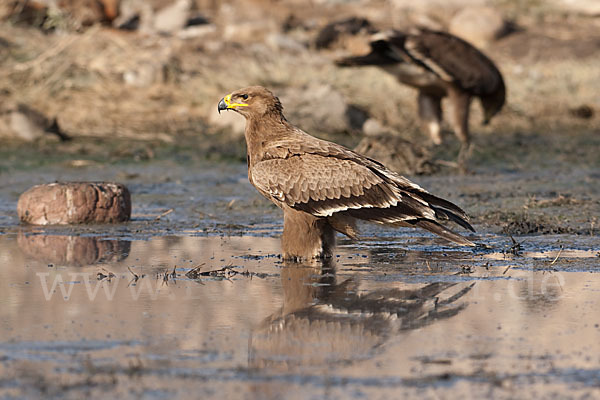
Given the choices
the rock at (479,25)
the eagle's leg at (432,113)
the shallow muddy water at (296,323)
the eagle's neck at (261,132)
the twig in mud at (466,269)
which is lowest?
the shallow muddy water at (296,323)

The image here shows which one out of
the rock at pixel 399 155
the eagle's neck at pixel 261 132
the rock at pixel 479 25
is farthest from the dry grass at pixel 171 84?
the eagle's neck at pixel 261 132

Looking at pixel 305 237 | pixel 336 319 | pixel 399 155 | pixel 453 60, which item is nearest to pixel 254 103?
pixel 305 237

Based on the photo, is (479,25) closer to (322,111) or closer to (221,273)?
(322,111)

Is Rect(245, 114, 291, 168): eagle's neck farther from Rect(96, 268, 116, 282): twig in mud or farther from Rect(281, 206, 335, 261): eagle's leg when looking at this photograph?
Rect(96, 268, 116, 282): twig in mud

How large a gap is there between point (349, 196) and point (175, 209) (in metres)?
3.06

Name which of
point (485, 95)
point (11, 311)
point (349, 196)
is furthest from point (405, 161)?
point (11, 311)

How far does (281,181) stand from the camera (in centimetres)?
682

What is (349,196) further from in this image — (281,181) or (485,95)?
(485,95)

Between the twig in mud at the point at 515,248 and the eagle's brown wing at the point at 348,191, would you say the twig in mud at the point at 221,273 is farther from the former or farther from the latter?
the twig in mud at the point at 515,248

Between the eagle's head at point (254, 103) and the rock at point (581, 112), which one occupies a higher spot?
the rock at point (581, 112)

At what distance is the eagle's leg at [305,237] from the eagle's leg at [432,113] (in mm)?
7046

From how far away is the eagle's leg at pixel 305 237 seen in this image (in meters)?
6.80

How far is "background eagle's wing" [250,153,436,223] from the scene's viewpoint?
6758 millimetres

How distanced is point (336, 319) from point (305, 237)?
1876 mm
